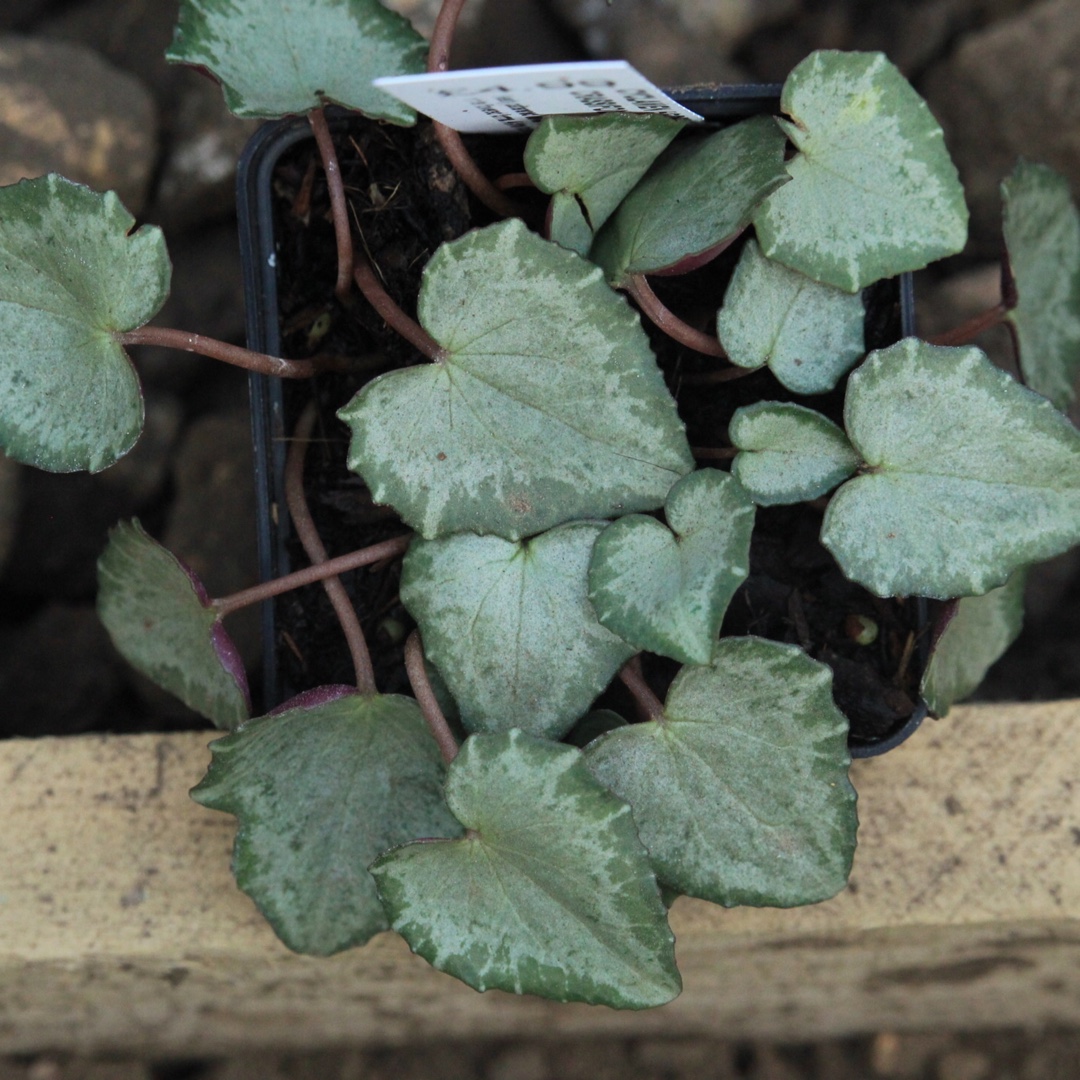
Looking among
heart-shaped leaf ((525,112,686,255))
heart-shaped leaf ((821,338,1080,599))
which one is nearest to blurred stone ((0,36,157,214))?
heart-shaped leaf ((525,112,686,255))

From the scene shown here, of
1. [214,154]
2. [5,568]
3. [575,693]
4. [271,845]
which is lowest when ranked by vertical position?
[5,568]

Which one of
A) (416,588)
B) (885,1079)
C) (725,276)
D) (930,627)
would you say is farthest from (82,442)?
Result: (885,1079)

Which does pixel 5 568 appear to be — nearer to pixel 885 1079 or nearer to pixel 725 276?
pixel 725 276

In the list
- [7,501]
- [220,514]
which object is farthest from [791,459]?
[7,501]

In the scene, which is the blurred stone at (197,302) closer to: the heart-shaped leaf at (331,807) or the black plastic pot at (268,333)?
the black plastic pot at (268,333)

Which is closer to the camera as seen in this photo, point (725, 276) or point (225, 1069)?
point (725, 276)

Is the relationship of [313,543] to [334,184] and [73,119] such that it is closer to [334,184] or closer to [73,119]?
[334,184]
